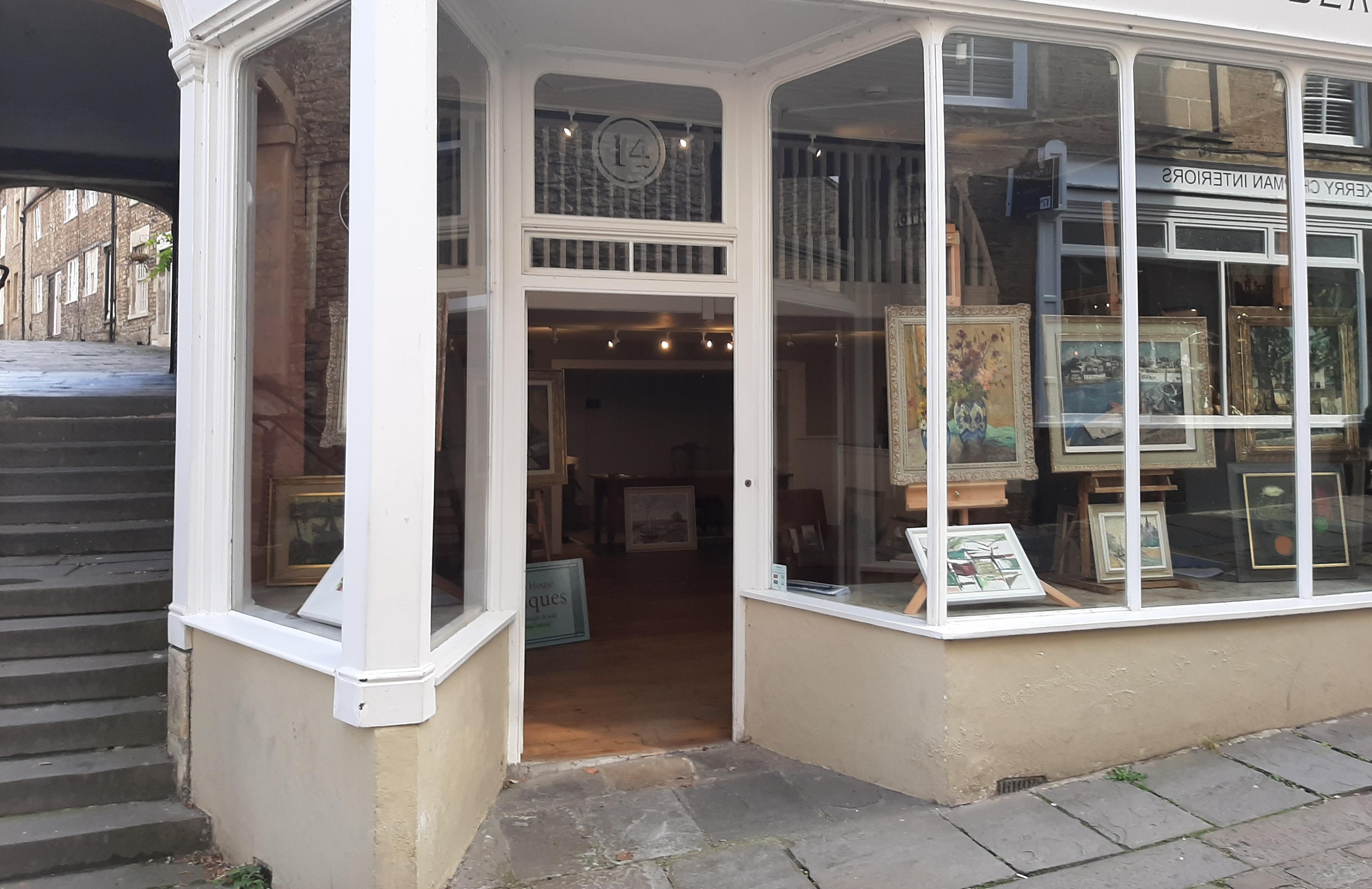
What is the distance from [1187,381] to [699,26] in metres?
2.90

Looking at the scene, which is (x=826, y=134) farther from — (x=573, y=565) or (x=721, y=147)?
(x=573, y=565)

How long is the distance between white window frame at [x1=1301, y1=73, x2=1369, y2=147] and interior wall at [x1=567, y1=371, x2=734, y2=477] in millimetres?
9987

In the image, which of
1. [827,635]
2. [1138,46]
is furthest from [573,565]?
[1138,46]

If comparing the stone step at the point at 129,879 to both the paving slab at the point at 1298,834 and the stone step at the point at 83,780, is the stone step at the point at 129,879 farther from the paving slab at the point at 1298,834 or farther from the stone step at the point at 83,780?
the paving slab at the point at 1298,834

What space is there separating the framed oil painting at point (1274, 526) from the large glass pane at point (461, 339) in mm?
3686

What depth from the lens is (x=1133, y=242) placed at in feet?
14.0

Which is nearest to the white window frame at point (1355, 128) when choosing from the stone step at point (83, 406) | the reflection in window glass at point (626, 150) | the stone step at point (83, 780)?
the reflection in window glass at point (626, 150)

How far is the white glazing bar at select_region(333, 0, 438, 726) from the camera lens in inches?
119

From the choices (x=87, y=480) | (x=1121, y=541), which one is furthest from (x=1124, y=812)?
(x=87, y=480)

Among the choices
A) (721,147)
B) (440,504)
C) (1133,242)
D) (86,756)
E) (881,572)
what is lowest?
(86,756)

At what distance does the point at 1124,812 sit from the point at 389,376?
10.8 ft

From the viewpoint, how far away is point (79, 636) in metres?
4.26

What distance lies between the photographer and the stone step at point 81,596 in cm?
439

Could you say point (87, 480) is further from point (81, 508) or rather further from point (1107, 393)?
point (1107, 393)
